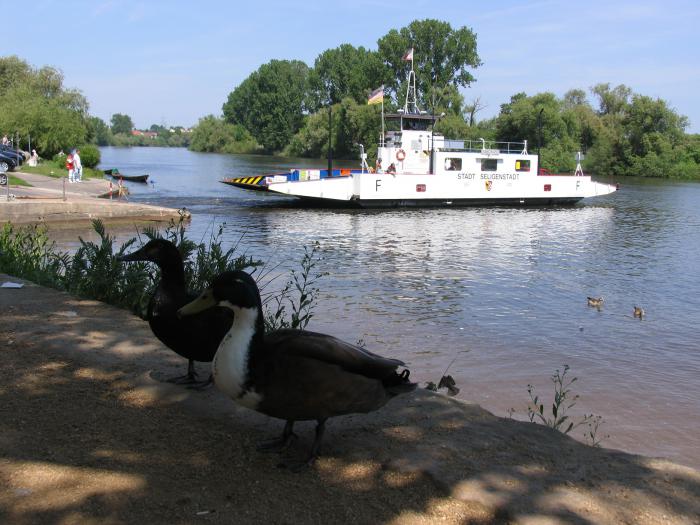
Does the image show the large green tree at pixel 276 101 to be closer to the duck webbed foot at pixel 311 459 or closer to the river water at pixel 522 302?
the river water at pixel 522 302

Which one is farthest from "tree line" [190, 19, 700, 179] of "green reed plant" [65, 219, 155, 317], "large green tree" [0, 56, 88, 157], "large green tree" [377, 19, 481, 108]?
"green reed plant" [65, 219, 155, 317]

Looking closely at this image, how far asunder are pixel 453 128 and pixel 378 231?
165ft

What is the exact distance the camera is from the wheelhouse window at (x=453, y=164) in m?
35.9

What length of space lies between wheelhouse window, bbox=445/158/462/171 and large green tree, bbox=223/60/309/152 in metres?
84.7

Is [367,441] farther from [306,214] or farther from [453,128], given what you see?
[453,128]

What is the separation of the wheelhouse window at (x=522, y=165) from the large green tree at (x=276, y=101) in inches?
3291

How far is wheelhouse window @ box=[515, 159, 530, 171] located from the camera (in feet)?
124

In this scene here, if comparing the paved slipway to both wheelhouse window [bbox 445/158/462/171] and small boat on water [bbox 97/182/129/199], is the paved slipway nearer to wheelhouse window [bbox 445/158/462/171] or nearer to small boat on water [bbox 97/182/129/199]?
small boat on water [bbox 97/182/129/199]

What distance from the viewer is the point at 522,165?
38188 millimetres

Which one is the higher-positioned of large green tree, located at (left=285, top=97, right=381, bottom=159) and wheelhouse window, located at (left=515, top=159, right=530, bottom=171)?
large green tree, located at (left=285, top=97, right=381, bottom=159)

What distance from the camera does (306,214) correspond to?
3253 cm

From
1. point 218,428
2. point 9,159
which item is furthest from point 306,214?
point 218,428

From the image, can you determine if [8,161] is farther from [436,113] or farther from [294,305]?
[436,113]

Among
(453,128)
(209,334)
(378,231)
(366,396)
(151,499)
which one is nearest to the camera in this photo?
(151,499)
